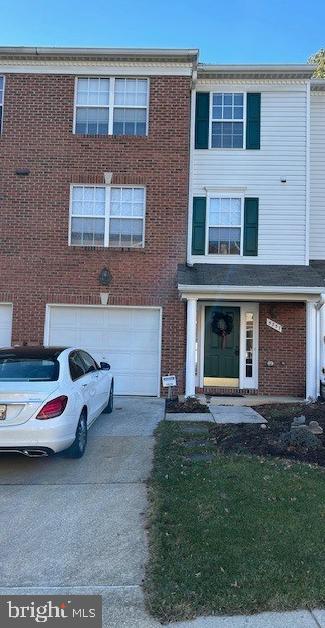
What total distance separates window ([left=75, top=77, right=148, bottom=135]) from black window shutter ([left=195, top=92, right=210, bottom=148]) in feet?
4.62

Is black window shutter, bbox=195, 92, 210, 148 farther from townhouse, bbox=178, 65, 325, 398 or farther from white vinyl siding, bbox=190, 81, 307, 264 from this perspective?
white vinyl siding, bbox=190, 81, 307, 264

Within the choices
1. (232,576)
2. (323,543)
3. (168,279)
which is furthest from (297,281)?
(232,576)

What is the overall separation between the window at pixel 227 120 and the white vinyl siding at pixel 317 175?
2.12m

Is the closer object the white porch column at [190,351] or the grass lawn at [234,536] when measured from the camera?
the grass lawn at [234,536]

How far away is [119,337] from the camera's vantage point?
11.5m

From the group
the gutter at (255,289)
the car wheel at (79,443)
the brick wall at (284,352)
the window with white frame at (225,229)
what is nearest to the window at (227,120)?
the window with white frame at (225,229)

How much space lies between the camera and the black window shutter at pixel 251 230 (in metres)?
12.0

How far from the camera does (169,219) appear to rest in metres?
11.6

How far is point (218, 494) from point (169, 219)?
26.4ft

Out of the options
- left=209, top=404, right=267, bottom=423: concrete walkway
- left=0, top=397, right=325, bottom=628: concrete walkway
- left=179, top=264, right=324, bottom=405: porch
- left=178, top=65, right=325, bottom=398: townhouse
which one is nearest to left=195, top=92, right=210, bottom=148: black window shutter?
left=178, top=65, right=325, bottom=398: townhouse

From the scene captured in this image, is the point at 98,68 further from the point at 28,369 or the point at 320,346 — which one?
the point at 28,369

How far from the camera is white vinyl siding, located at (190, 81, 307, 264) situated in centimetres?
1204

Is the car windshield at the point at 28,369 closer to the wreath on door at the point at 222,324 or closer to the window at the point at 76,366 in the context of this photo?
the window at the point at 76,366

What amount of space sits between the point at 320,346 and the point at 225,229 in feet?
12.5
